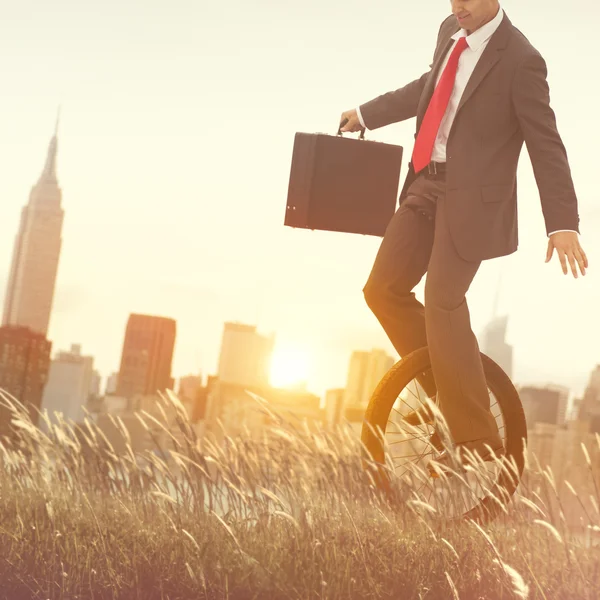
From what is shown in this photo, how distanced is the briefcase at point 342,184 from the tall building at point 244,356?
125 meters

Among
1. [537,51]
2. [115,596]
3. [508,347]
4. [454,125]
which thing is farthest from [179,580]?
[508,347]

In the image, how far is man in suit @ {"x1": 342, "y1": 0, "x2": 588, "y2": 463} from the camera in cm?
358

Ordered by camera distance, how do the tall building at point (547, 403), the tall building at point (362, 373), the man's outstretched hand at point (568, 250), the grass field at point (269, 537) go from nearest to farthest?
the grass field at point (269, 537)
the man's outstretched hand at point (568, 250)
the tall building at point (362, 373)
the tall building at point (547, 403)

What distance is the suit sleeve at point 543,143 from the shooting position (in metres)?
3.54

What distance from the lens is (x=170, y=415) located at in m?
4.25

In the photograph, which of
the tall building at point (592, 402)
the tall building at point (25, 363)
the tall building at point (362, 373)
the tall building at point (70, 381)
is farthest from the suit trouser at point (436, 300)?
the tall building at point (70, 381)

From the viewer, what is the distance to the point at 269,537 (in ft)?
11.4

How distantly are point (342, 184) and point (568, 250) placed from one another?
110 cm

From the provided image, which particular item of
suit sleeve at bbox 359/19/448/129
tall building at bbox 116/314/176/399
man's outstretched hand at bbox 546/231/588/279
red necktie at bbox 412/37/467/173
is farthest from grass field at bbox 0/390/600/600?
tall building at bbox 116/314/176/399

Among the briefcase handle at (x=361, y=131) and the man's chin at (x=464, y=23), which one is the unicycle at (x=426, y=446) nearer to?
the briefcase handle at (x=361, y=131)

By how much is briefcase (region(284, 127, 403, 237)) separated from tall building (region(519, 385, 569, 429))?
102 meters

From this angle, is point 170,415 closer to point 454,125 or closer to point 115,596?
point 115,596

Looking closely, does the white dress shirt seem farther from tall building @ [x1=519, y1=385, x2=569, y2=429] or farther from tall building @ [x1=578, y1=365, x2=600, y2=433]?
tall building @ [x1=519, y1=385, x2=569, y2=429]

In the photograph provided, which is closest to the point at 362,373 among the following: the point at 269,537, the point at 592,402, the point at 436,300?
the point at 592,402
